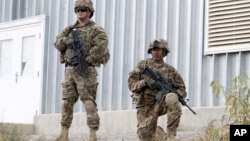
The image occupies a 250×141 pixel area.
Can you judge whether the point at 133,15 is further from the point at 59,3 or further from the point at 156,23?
the point at 59,3

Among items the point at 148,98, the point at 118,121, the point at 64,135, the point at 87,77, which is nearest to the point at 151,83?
the point at 148,98

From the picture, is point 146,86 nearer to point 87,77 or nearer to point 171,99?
point 171,99

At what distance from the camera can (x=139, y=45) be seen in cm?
1424

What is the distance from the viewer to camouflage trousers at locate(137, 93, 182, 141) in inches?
368

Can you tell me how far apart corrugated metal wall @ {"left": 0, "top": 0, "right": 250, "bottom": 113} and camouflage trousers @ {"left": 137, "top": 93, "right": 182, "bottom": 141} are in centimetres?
316

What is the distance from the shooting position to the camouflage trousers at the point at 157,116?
9.35 meters

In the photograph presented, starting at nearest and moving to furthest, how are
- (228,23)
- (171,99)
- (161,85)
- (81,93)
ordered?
(171,99), (161,85), (81,93), (228,23)

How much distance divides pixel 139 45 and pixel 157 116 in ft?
15.4

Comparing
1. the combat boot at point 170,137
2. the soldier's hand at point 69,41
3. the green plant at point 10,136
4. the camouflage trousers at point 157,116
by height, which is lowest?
the green plant at point 10,136

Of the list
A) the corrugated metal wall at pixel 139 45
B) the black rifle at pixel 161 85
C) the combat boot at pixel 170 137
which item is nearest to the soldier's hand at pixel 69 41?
the black rifle at pixel 161 85

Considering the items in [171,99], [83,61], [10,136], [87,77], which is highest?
[83,61]

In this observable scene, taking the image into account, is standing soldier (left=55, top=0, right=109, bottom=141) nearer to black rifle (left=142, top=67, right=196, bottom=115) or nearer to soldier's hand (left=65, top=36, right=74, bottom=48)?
soldier's hand (left=65, top=36, right=74, bottom=48)

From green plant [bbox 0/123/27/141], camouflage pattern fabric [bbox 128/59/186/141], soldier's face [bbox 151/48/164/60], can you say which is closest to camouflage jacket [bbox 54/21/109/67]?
camouflage pattern fabric [bbox 128/59/186/141]

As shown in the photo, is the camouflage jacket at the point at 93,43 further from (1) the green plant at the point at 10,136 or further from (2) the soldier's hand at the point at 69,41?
(1) the green plant at the point at 10,136
